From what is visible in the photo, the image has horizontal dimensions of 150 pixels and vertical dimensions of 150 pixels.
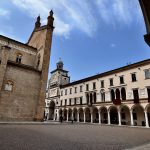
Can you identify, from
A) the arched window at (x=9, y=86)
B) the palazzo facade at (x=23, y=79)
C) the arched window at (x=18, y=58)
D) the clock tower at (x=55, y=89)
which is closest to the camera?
the palazzo facade at (x=23, y=79)

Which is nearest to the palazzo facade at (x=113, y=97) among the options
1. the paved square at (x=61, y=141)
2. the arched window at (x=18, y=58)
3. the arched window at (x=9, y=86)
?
the paved square at (x=61, y=141)

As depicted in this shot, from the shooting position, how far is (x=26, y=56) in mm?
26281

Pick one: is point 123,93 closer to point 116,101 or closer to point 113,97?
point 116,101

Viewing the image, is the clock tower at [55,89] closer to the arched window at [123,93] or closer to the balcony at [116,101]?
the balcony at [116,101]

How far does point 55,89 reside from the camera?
170 feet

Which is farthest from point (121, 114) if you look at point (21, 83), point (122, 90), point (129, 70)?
point (21, 83)

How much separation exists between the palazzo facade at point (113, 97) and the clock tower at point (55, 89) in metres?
3.51

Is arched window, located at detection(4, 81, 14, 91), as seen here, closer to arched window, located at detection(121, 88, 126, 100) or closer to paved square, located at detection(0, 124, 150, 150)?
paved square, located at detection(0, 124, 150, 150)

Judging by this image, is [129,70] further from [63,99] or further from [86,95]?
[63,99]

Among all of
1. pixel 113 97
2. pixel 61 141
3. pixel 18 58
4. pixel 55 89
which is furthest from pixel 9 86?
pixel 55 89

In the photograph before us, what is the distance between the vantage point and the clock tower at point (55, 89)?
50.0 metres

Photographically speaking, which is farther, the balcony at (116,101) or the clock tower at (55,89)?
the clock tower at (55,89)

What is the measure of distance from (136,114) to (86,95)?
44.2 ft

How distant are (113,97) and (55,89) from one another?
1039 inches
